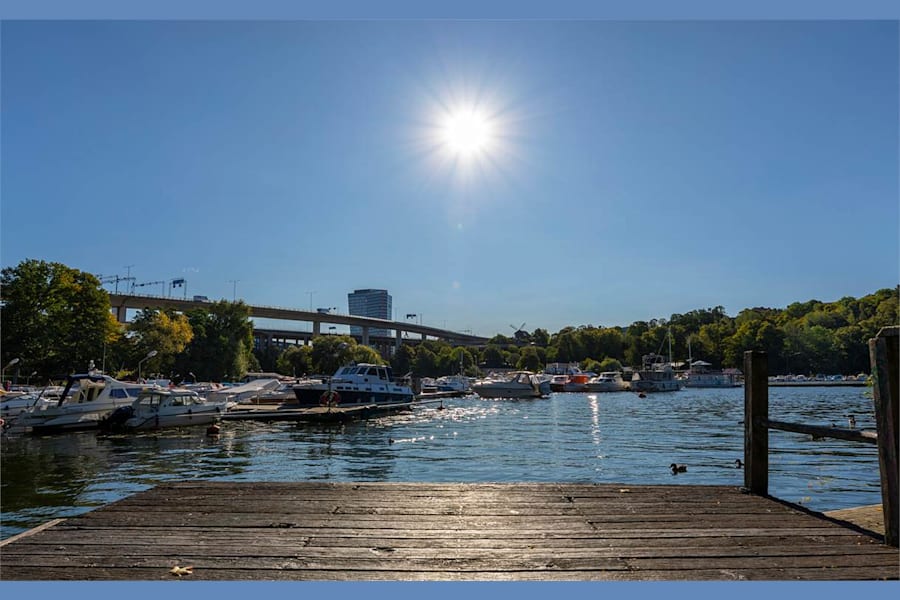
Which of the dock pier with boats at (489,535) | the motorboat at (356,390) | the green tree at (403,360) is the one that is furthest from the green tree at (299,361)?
the dock pier with boats at (489,535)

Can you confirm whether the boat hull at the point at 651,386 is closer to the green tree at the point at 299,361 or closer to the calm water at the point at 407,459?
the green tree at the point at 299,361

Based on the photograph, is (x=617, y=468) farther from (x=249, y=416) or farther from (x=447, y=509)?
(x=249, y=416)

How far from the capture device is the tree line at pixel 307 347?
167 feet

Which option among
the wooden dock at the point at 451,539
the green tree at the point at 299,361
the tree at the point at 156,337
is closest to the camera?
the wooden dock at the point at 451,539

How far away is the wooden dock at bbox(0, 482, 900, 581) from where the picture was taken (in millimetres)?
4195

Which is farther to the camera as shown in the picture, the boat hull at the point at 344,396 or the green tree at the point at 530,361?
the green tree at the point at 530,361

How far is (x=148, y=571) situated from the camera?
4199 millimetres

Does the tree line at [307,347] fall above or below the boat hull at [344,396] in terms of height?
above

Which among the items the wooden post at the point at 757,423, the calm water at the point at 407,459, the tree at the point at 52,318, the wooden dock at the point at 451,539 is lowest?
the calm water at the point at 407,459

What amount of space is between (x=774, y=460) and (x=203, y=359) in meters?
74.3

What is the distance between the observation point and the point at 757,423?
6.96 metres

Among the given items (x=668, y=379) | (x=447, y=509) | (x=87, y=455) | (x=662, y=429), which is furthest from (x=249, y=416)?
(x=668, y=379)

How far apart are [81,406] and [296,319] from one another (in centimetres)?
10127

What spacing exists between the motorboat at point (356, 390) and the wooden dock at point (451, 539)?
132 ft
